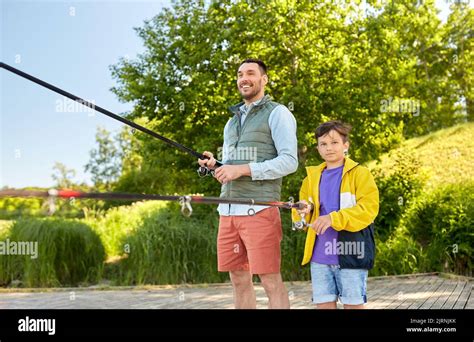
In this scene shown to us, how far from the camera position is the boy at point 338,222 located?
294cm

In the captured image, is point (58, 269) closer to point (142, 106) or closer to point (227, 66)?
point (142, 106)

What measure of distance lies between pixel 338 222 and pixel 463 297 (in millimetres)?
3811

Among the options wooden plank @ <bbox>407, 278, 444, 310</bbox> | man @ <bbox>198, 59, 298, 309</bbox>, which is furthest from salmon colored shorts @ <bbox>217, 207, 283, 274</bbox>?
wooden plank @ <bbox>407, 278, 444, 310</bbox>

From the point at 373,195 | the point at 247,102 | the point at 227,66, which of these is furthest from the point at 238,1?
the point at 373,195

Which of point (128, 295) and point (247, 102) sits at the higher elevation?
point (247, 102)

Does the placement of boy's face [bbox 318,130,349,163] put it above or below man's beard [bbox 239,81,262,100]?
below

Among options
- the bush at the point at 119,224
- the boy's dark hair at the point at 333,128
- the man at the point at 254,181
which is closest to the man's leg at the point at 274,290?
the man at the point at 254,181

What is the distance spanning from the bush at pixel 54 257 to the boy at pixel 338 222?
232 inches

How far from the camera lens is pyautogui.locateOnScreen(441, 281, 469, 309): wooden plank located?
5.59m

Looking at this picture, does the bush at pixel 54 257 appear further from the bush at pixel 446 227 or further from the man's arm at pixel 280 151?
the man's arm at pixel 280 151

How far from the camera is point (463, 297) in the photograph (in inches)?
240

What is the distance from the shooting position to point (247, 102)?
3445mm

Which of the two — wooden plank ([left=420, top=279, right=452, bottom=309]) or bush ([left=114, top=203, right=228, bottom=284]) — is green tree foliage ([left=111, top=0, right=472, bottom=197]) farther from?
wooden plank ([left=420, top=279, right=452, bottom=309])
